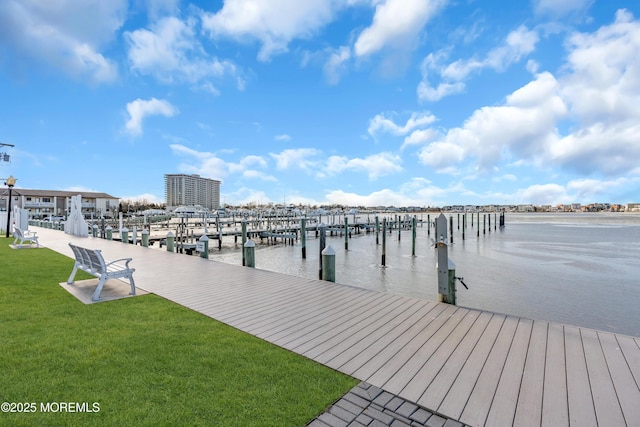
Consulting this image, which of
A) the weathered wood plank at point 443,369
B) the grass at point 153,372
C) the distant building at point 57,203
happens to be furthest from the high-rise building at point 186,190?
the weathered wood plank at point 443,369

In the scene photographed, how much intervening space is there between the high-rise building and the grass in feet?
334

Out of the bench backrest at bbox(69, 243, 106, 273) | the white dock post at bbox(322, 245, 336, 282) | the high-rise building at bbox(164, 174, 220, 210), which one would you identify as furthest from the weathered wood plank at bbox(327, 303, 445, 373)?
the high-rise building at bbox(164, 174, 220, 210)

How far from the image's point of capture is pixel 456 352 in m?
3.37

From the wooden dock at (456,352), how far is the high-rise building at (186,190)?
102013 millimetres

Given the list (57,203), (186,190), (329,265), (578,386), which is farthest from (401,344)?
(186,190)

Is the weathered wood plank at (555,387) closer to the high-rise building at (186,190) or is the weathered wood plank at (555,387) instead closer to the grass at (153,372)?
the grass at (153,372)

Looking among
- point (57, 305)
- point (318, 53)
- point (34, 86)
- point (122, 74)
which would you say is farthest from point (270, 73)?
point (57, 305)

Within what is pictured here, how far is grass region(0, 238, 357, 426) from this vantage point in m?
2.29

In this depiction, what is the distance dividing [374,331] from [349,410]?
5.57 feet

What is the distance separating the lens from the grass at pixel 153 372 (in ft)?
7.52

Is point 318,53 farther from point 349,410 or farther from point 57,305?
point 349,410

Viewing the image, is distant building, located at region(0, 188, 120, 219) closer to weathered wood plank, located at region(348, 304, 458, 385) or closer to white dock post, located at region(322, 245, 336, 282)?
white dock post, located at region(322, 245, 336, 282)

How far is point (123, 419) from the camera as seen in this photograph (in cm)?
223

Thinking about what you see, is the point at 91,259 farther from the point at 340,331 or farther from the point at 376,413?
the point at 376,413
